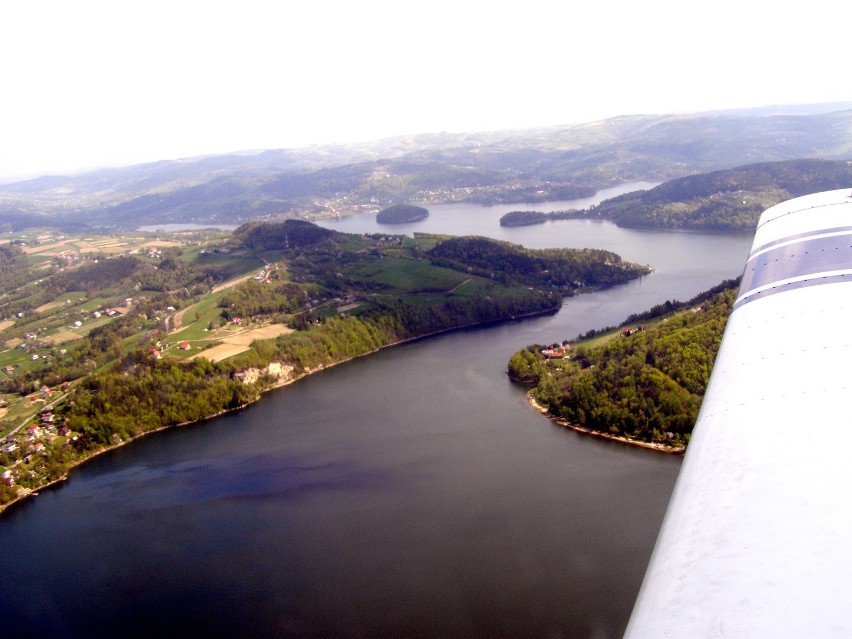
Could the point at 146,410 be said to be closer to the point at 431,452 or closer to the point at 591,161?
the point at 431,452

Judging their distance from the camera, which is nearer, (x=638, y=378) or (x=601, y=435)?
(x=601, y=435)

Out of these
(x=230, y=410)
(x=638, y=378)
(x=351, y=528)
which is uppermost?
(x=638, y=378)

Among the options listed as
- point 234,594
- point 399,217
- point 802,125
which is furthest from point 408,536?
point 802,125

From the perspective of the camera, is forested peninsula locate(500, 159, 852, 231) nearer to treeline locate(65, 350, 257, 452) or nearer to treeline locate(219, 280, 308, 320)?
treeline locate(219, 280, 308, 320)

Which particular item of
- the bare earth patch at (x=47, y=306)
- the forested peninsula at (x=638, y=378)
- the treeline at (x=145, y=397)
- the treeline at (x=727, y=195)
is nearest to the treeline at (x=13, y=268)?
the bare earth patch at (x=47, y=306)

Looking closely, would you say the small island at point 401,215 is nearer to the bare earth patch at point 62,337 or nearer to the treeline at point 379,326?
the treeline at point 379,326

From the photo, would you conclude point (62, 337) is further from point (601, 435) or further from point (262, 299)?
point (601, 435)

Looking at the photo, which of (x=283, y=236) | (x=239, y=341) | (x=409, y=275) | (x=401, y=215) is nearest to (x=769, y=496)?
(x=239, y=341)
